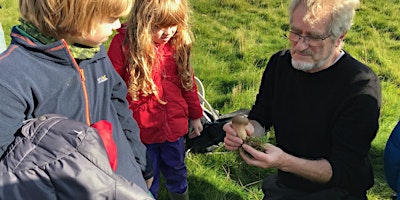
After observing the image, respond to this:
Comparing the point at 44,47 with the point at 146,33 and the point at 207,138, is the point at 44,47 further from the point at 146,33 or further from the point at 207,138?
the point at 207,138

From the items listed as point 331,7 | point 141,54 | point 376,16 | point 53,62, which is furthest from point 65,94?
point 376,16

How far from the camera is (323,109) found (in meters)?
2.41

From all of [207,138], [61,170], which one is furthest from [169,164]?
[61,170]

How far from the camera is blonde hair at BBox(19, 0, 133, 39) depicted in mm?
1605

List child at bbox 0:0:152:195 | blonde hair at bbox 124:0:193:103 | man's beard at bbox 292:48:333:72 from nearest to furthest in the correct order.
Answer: child at bbox 0:0:152:195 < man's beard at bbox 292:48:333:72 < blonde hair at bbox 124:0:193:103

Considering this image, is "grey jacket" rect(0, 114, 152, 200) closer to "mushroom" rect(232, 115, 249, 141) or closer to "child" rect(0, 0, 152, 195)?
"child" rect(0, 0, 152, 195)

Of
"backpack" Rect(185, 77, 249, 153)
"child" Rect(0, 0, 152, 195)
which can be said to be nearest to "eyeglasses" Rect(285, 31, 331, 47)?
"child" Rect(0, 0, 152, 195)

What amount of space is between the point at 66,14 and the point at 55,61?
19cm

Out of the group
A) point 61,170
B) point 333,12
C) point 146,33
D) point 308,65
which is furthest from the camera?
point 146,33

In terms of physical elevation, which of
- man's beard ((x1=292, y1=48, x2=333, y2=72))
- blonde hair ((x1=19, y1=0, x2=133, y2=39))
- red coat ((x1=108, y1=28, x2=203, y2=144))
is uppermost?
blonde hair ((x1=19, y1=0, x2=133, y2=39))

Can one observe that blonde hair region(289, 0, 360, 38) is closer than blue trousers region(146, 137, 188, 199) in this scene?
Yes

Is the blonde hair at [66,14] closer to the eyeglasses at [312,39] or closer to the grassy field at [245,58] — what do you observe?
the eyeglasses at [312,39]

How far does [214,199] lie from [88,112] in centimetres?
171

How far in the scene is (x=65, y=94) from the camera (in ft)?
5.64
